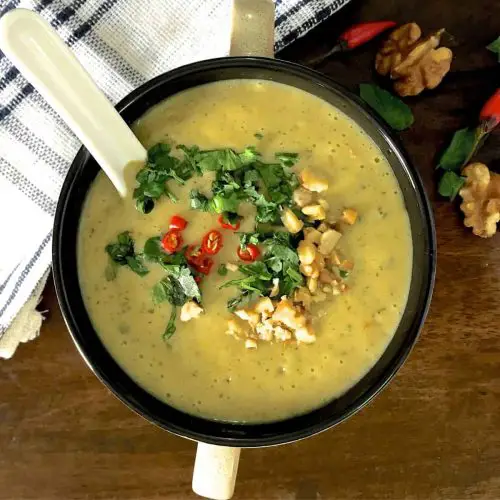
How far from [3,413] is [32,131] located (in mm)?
663

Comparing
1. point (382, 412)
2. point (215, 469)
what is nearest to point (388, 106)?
point (382, 412)

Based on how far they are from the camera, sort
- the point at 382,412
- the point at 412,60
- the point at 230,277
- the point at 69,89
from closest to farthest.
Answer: the point at 69,89 < the point at 230,277 < the point at 412,60 < the point at 382,412

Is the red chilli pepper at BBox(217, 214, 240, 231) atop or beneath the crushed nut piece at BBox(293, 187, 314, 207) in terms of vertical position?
atop

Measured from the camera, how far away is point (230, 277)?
148 centimetres

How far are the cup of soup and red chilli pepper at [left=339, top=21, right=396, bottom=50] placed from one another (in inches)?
9.6

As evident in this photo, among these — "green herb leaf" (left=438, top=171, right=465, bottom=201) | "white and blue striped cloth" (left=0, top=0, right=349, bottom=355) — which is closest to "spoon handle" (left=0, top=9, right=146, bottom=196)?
"white and blue striped cloth" (left=0, top=0, right=349, bottom=355)

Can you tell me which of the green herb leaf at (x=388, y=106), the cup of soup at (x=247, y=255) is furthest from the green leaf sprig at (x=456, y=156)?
the cup of soup at (x=247, y=255)

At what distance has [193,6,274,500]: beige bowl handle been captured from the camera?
4.90ft

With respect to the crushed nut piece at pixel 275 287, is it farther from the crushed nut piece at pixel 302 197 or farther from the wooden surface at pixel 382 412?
the wooden surface at pixel 382 412

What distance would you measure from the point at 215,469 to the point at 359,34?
982mm

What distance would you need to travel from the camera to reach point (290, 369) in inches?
59.1

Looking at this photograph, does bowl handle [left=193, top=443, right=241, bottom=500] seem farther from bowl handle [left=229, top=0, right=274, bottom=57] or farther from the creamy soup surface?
bowl handle [left=229, top=0, right=274, bottom=57]

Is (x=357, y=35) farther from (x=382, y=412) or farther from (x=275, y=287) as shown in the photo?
(x=382, y=412)

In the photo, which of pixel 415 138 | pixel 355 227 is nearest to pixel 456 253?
pixel 415 138
